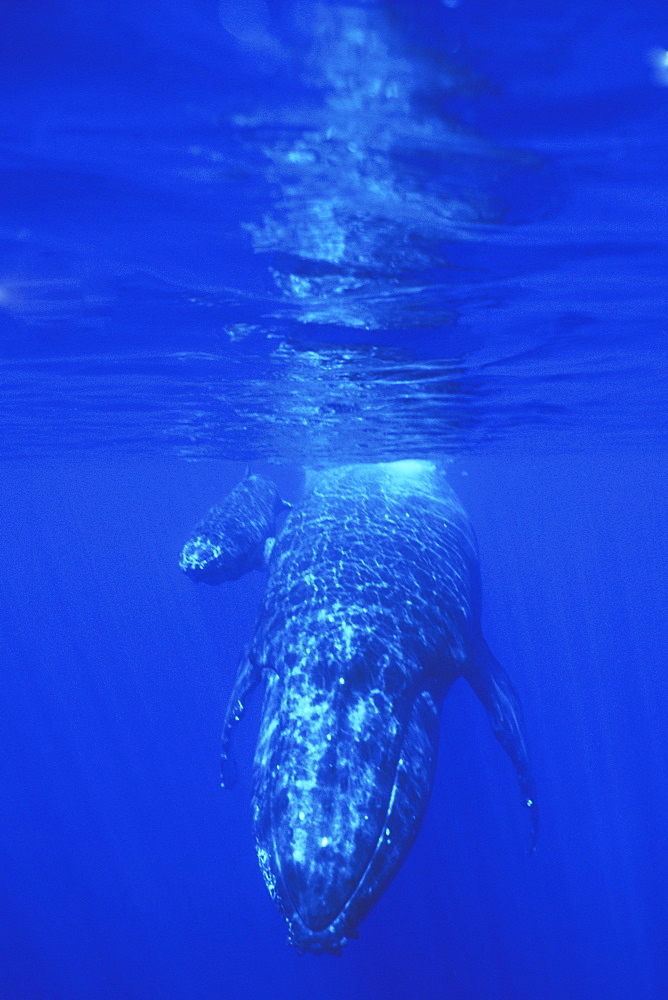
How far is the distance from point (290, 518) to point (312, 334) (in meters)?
4.52

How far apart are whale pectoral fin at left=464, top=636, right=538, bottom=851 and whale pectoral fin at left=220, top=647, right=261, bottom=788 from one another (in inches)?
157

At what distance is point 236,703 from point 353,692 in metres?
4.00

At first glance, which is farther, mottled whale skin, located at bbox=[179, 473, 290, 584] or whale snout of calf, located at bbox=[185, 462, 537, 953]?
mottled whale skin, located at bbox=[179, 473, 290, 584]

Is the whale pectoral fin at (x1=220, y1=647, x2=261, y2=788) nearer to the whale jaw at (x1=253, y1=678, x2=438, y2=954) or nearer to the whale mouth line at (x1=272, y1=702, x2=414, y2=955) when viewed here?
the whale jaw at (x1=253, y1=678, x2=438, y2=954)

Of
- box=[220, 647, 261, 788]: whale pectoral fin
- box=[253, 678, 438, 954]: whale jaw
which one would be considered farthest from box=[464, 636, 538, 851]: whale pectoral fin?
box=[220, 647, 261, 788]: whale pectoral fin

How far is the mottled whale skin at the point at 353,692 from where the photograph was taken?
759cm

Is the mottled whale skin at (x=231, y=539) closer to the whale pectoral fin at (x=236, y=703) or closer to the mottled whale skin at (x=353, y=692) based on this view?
the mottled whale skin at (x=353, y=692)

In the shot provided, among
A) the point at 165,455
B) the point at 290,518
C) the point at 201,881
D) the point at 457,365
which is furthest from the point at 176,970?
the point at 165,455

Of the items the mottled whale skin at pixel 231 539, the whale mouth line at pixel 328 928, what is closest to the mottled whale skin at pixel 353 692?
the whale mouth line at pixel 328 928

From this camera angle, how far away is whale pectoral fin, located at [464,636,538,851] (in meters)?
12.4

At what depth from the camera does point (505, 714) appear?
12617 millimetres

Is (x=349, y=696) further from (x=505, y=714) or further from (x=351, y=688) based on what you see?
(x=505, y=714)

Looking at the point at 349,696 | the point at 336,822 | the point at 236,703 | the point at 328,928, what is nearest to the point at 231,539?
the point at 236,703

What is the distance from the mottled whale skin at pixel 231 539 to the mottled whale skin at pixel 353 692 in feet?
2.04
